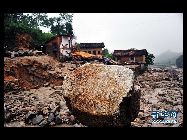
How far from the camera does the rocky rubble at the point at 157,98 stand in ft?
25.0

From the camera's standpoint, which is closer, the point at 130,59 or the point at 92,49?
the point at 92,49

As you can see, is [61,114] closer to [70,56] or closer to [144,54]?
[70,56]

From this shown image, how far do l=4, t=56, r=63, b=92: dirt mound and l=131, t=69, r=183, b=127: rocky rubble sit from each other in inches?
157

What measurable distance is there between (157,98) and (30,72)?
18.2 feet

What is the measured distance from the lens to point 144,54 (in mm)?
22047

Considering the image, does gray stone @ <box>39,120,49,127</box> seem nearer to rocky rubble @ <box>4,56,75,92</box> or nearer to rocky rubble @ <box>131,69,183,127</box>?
rocky rubble @ <box>131,69,183,127</box>

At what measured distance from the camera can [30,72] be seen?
12.6 meters

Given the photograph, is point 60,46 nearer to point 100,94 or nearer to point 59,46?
point 59,46

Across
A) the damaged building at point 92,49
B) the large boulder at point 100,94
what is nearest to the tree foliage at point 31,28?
the damaged building at point 92,49

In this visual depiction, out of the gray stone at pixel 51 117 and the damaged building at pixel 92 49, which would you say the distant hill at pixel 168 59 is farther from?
the gray stone at pixel 51 117

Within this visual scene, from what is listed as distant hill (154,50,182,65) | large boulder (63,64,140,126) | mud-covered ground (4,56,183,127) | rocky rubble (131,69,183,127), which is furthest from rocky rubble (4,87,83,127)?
distant hill (154,50,182,65)

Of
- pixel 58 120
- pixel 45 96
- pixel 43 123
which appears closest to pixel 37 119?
pixel 43 123
